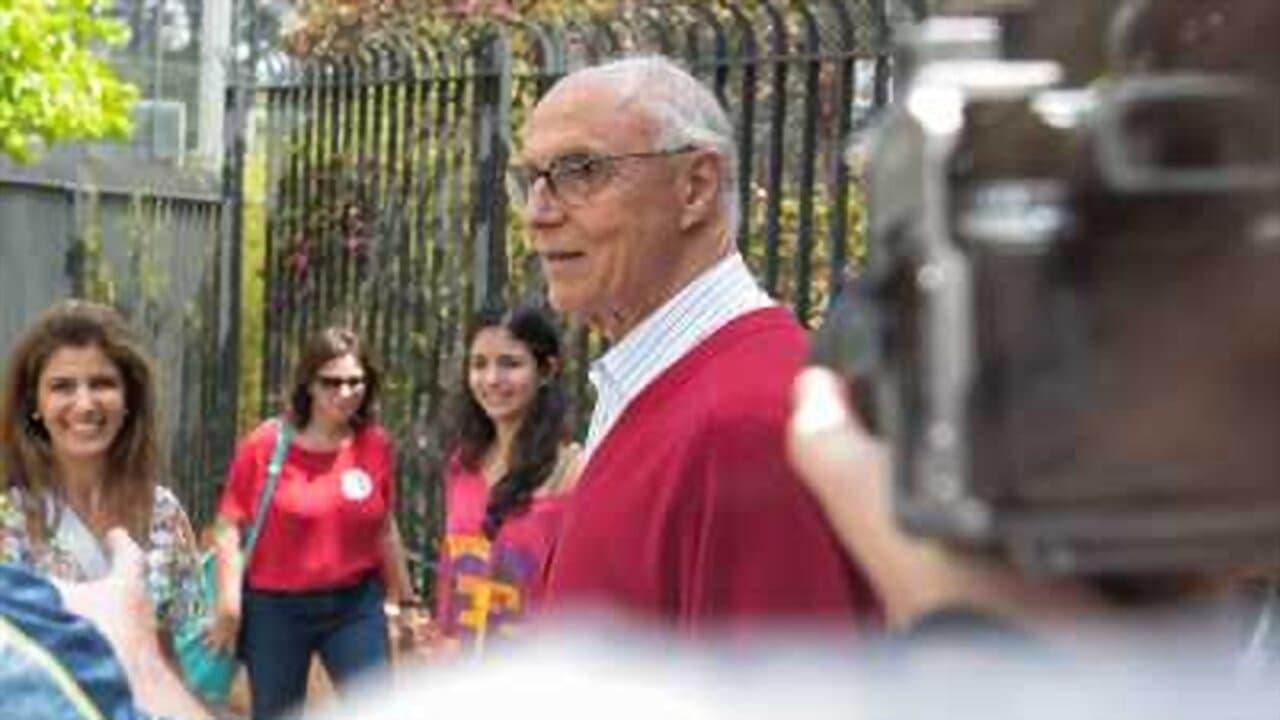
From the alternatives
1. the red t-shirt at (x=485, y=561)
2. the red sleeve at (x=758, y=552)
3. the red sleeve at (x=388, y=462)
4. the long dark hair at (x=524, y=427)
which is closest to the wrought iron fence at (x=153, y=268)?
the red sleeve at (x=388, y=462)

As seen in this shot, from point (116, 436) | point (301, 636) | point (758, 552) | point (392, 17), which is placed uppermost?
point (392, 17)

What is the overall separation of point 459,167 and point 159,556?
3.05 meters

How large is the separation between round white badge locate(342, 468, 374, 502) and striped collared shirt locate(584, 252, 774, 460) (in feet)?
12.6

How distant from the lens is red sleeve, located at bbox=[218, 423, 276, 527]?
7535 millimetres

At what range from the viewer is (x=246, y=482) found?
24.8 feet

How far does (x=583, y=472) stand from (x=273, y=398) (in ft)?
20.8

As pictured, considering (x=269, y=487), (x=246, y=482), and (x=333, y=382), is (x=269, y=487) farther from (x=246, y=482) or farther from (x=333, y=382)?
(x=333, y=382)

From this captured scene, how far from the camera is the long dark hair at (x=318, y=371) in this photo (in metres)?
7.67

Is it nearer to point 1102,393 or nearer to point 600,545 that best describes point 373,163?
point 600,545

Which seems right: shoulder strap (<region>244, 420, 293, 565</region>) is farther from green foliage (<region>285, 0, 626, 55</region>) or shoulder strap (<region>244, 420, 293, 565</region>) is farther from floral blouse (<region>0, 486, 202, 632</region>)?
floral blouse (<region>0, 486, 202, 632</region>)

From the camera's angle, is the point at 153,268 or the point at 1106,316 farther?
the point at 153,268

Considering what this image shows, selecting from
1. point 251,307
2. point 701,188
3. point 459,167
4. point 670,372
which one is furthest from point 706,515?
point 251,307

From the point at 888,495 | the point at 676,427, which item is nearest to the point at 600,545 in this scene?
the point at 676,427

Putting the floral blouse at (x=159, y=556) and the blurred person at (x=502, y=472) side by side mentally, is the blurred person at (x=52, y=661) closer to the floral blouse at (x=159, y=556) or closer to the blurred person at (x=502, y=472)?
the floral blouse at (x=159, y=556)
